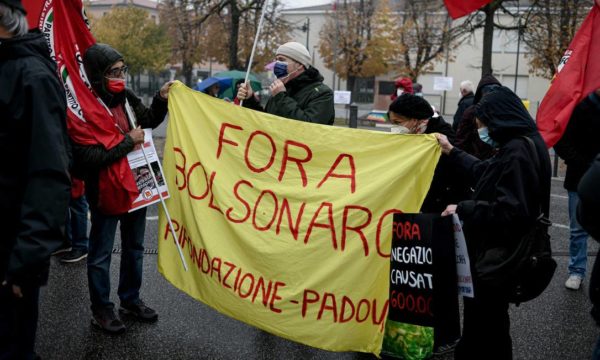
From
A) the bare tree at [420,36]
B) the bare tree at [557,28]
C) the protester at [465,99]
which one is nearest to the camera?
the protester at [465,99]

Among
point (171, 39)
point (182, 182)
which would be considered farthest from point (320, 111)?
point (171, 39)

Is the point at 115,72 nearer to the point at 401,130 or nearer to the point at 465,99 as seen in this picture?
the point at 401,130

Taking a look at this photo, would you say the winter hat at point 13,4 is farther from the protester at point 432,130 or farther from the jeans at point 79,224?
the jeans at point 79,224

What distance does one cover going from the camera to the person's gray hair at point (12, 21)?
8.92ft

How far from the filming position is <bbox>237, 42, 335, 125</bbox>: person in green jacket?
15.1 ft

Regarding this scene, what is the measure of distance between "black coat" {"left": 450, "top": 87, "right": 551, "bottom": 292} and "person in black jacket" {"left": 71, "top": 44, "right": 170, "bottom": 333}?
2.26 metres

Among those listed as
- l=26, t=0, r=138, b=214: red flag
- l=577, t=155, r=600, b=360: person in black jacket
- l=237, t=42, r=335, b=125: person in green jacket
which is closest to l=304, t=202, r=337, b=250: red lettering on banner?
l=237, t=42, r=335, b=125: person in green jacket

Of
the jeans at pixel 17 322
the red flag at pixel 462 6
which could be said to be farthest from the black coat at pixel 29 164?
the red flag at pixel 462 6

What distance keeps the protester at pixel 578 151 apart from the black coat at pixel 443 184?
1.17 meters

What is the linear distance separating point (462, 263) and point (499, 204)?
54 centimetres

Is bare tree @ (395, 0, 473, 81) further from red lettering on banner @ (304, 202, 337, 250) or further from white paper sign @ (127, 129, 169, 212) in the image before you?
red lettering on banner @ (304, 202, 337, 250)

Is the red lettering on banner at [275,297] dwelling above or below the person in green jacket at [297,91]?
below

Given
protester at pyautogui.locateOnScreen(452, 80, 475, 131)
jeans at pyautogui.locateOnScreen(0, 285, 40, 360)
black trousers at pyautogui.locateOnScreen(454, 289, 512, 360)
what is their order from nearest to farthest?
jeans at pyautogui.locateOnScreen(0, 285, 40, 360), black trousers at pyautogui.locateOnScreen(454, 289, 512, 360), protester at pyautogui.locateOnScreen(452, 80, 475, 131)

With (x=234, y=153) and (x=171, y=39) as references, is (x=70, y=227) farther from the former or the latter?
(x=171, y=39)
